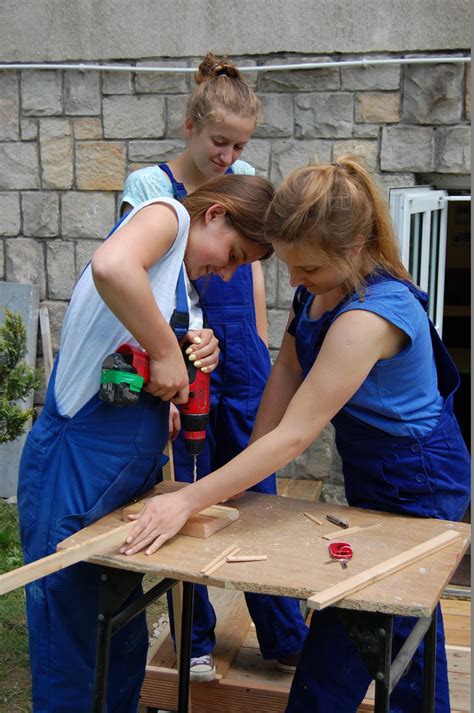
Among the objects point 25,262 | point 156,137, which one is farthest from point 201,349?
point 25,262

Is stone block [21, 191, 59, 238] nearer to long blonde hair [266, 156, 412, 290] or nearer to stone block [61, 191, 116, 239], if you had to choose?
stone block [61, 191, 116, 239]

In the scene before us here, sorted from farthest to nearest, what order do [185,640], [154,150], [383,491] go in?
[154,150]
[185,640]
[383,491]

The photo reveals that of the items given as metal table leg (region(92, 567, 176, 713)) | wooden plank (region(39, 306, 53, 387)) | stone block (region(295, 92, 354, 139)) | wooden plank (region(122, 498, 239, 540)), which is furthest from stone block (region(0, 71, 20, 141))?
metal table leg (region(92, 567, 176, 713))

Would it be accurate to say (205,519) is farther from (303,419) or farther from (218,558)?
(303,419)

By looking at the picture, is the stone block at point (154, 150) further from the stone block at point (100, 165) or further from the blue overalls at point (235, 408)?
the blue overalls at point (235, 408)

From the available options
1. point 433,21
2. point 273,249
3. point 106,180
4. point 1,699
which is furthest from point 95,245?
point 273,249

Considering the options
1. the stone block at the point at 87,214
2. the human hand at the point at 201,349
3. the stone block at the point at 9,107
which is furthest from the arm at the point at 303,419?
the stone block at the point at 9,107

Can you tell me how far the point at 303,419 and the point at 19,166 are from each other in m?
3.63

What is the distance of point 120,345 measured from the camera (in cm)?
228

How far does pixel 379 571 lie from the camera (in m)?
1.97

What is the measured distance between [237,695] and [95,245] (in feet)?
9.53

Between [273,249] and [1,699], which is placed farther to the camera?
[1,699]

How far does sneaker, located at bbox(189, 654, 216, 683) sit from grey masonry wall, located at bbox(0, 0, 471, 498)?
76.6 inches

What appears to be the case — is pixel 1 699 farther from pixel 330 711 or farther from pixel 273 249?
pixel 273 249
